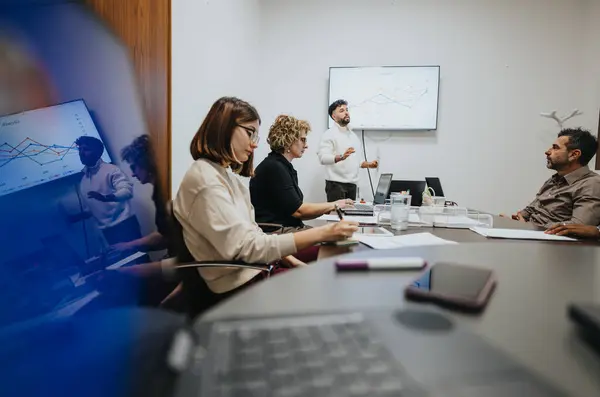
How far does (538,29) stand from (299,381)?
4.86 meters

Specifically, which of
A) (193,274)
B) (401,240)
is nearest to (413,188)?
Result: (401,240)

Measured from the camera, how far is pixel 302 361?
0.42 meters

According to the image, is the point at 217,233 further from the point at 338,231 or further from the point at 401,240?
the point at 401,240

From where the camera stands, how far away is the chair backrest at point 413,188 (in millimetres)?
2862

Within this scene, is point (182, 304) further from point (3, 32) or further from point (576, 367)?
point (576, 367)

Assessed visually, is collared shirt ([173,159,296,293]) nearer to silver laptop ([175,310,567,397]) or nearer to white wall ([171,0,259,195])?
silver laptop ([175,310,567,397])

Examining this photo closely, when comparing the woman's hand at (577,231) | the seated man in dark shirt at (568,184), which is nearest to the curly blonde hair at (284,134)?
the woman's hand at (577,231)

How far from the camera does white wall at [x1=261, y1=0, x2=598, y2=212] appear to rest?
13.3 ft

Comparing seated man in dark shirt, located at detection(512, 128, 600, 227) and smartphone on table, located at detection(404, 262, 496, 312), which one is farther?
seated man in dark shirt, located at detection(512, 128, 600, 227)

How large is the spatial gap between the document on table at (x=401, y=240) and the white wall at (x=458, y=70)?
291 cm

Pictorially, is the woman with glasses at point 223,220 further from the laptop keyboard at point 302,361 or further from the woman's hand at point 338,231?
the laptop keyboard at point 302,361

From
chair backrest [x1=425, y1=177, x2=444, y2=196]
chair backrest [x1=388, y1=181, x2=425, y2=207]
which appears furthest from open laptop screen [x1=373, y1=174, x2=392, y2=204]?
chair backrest [x1=425, y1=177, x2=444, y2=196]

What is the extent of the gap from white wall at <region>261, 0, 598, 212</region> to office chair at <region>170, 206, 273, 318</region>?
326 centimetres

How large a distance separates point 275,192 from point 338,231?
2.76ft
